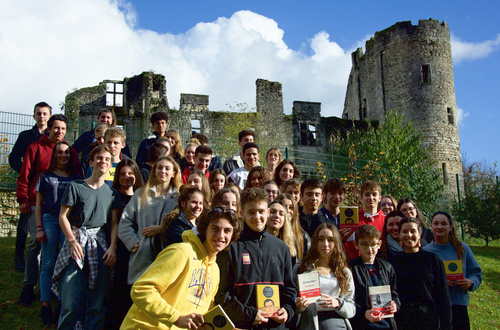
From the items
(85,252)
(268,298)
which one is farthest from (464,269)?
(85,252)

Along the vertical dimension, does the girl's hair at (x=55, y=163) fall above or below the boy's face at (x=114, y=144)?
below

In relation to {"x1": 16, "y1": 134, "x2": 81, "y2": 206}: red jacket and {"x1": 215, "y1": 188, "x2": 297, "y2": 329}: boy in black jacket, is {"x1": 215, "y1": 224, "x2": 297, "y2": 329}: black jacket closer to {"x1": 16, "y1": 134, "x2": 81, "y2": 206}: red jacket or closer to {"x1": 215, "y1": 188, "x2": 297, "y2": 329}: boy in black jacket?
{"x1": 215, "y1": 188, "x2": 297, "y2": 329}: boy in black jacket

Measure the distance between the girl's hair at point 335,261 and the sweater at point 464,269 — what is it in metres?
1.45

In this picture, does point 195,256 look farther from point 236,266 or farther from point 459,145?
point 459,145

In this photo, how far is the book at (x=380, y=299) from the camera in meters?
4.05

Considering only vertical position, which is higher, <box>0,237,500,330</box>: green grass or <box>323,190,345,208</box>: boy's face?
<box>323,190,345,208</box>: boy's face

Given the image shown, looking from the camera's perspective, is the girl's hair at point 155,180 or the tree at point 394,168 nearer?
the girl's hair at point 155,180

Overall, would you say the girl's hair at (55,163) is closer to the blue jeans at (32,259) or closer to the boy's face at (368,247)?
the blue jeans at (32,259)

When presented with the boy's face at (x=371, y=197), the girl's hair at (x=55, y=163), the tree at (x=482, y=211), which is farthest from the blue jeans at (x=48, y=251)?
the tree at (x=482, y=211)

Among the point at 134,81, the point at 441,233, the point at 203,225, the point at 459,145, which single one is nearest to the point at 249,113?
the point at 134,81

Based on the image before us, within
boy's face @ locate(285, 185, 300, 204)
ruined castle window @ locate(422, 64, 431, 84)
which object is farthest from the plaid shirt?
ruined castle window @ locate(422, 64, 431, 84)

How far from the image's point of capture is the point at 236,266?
3.47 meters

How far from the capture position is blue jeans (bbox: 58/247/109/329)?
3925 mm

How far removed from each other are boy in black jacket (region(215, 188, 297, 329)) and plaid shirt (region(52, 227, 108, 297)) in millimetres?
1406
